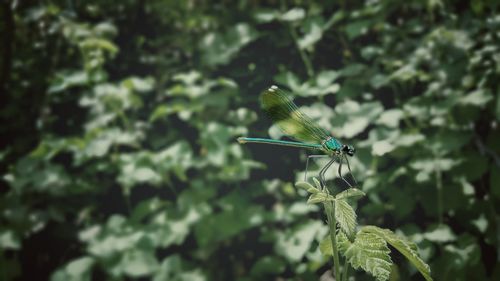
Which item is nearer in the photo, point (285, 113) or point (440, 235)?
point (285, 113)

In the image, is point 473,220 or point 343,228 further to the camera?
point 473,220

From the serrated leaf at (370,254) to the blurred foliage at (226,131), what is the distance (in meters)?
0.64

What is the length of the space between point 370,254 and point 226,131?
4.45 feet

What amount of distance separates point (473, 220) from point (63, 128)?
2085 mm

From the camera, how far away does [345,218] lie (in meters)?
0.42

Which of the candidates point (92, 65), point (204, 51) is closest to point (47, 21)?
point (92, 65)

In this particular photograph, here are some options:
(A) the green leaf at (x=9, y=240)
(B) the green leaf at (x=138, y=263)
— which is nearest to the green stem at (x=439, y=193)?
(B) the green leaf at (x=138, y=263)

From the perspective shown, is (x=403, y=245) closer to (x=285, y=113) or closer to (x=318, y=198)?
(x=318, y=198)

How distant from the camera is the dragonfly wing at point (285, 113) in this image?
25.8 inches

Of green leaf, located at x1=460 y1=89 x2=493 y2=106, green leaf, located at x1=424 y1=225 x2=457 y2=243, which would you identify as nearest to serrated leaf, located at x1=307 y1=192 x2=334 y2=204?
green leaf, located at x1=424 y1=225 x2=457 y2=243

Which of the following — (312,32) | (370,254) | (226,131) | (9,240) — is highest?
(312,32)

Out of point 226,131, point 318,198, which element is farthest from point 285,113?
point 226,131

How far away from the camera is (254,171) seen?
1.93 meters

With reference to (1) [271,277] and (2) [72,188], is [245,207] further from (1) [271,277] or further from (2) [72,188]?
(2) [72,188]
